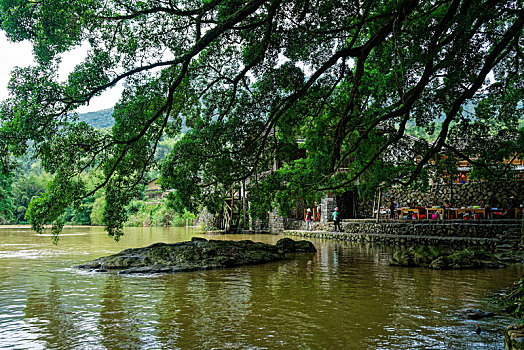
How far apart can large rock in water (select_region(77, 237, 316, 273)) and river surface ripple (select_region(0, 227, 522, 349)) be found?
0.69 metres

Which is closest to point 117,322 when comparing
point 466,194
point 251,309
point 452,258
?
point 251,309

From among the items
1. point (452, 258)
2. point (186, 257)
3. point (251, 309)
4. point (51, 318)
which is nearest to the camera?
point (51, 318)

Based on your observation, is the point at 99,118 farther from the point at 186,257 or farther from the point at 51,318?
the point at 51,318

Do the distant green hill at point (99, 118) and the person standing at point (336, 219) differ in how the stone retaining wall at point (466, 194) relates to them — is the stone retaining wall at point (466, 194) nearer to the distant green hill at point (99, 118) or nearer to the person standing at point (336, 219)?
the person standing at point (336, 219)

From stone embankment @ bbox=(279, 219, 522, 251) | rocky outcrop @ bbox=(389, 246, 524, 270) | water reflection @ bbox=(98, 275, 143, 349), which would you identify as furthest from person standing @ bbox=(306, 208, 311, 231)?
water reflection @ bbox=(98, 275, 143, 349)

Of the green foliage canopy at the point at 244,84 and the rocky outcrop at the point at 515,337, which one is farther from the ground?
the green foliage canopy at the point at 244,84

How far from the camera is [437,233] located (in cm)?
1809

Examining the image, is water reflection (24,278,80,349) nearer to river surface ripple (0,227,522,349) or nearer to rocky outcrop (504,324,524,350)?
river surface ripple (0,227,522,349)

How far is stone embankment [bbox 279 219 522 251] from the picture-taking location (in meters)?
15.3

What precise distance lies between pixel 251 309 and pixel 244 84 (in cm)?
529

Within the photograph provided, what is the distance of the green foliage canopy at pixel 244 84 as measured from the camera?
728 cm

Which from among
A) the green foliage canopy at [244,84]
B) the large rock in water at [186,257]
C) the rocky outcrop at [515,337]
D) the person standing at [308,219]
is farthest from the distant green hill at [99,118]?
the rocky outcrop at [515,337]

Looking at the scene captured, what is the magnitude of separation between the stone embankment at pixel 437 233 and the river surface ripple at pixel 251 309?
502 centimetres

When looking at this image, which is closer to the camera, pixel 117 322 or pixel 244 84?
pixel 117 322
